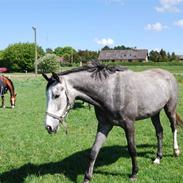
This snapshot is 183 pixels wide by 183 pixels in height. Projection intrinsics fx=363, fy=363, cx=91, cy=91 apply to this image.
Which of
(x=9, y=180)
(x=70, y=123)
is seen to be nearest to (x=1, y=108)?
(x=70, y=123)

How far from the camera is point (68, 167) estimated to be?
24.5 feet

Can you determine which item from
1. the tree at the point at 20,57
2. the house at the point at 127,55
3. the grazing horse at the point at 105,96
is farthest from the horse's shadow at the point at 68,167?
the house at the point at 127,55

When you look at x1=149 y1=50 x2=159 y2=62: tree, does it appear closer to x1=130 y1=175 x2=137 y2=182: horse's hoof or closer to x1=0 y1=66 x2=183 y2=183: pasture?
x1=0 y1=66 x2=183 y2=183: pasture

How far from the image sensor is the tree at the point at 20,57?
3386 inches

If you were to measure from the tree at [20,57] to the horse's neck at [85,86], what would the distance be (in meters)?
80.2

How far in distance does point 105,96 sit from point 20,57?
271ft

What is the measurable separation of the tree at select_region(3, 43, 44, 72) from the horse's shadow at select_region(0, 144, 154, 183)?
78257 mm

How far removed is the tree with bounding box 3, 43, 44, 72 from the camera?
282ft

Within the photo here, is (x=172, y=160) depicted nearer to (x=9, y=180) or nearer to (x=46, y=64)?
(x=9, y=180)

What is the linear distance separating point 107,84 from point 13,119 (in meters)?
9.10

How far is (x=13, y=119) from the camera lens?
14680 millimetres

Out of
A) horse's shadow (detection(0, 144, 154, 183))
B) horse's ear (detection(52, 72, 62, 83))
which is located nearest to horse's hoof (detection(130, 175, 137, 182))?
horse's shadow (detection(0, 144, 154, 183))

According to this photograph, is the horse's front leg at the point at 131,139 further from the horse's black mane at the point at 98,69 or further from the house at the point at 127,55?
the house at the point at 127,55

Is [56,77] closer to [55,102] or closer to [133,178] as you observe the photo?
[55,102]
